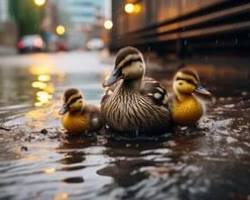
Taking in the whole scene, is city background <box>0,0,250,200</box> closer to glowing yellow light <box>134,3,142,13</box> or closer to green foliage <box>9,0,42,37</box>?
glowing yellow light <box>134,3,142,13</box>

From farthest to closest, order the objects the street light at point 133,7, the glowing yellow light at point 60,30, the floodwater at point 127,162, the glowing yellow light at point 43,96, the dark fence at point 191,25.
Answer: the glowing yellow light at point 60,30, the street light at point 133,7, the dark fence at point 191,25, the glowing yellow light at point 43,96, the floodwater at point 127,162

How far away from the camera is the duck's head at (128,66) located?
15.7 ft

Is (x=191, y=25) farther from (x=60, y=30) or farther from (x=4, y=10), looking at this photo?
(x=60, y=30)

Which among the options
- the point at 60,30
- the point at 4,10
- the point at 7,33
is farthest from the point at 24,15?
the point at 60,30

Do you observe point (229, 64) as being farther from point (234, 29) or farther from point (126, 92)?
point (126, 92)

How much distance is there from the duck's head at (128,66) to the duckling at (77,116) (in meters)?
0.44

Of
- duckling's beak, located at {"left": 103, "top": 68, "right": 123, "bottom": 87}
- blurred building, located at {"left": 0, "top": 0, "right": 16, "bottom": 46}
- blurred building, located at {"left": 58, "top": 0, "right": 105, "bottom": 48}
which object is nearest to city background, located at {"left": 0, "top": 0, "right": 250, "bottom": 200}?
duckling's beak, located at {"left": 103, "top": 68, "right": 123, "bottom": 87}

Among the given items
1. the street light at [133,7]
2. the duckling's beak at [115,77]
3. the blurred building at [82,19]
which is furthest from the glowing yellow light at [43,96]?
the blurred building at [82,19]

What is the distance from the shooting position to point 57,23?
447 feet

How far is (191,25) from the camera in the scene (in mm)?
13789

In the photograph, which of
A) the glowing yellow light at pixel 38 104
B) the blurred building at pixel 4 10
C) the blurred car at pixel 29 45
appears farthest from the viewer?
the blurred building at pixel 4 10

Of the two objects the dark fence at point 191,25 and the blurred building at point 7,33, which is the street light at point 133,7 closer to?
the dark fence at point 191,25

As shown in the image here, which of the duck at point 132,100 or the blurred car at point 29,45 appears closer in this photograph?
the duck at point 132,100

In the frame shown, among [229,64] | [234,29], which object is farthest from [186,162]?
[229,64]
